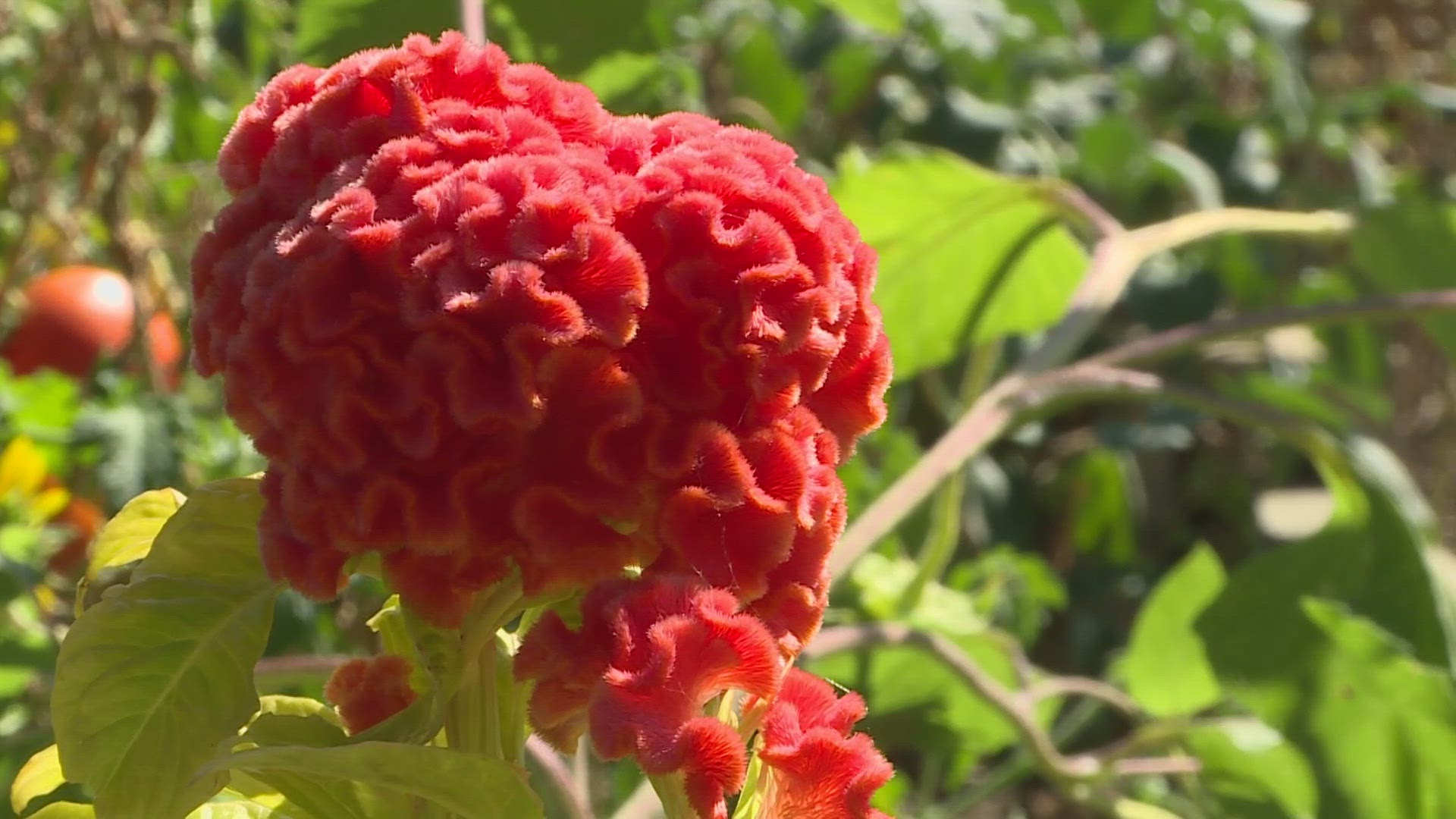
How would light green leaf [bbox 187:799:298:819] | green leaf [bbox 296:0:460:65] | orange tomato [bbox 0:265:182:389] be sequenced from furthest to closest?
orange tomato [bbox 0:265:182:389]
green leaf [bbox 296:0:460:65]
light green leaf [bbox 187:799:298:819]

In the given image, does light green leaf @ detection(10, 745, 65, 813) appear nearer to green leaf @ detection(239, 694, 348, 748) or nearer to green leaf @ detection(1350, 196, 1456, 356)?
green leaf @ detection(239, 694, 348, 748)

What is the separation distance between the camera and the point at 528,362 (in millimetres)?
476

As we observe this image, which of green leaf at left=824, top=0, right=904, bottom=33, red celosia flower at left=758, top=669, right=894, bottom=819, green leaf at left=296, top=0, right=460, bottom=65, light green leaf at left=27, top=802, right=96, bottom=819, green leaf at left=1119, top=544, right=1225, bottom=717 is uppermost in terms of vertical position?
green leaf at left=296, top=0, right=460, bottom=65

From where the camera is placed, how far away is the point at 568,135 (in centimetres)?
54

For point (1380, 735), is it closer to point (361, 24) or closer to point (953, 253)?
point (953, 253)

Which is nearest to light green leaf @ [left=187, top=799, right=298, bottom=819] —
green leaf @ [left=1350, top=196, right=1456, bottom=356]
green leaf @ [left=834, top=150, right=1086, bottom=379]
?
green leaf @ [left=834, top=150, right=1086, bottom=379]

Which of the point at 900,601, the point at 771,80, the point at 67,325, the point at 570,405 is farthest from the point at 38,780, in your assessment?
the point at 771,80

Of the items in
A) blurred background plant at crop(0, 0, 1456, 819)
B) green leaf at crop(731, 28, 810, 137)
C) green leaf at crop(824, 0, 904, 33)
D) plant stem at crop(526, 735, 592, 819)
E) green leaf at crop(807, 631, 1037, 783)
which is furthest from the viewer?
green leaf at crop(731, 28, 810, 137)

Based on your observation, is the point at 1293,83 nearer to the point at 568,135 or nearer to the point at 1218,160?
the point at 1218,160

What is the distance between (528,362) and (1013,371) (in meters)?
0.80

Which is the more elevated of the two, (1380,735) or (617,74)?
(617,74)

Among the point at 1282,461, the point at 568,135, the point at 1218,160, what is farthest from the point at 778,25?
the point at 568,135

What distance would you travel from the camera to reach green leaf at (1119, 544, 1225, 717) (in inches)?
56.2

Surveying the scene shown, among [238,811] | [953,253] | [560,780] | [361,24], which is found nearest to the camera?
[238,811]
